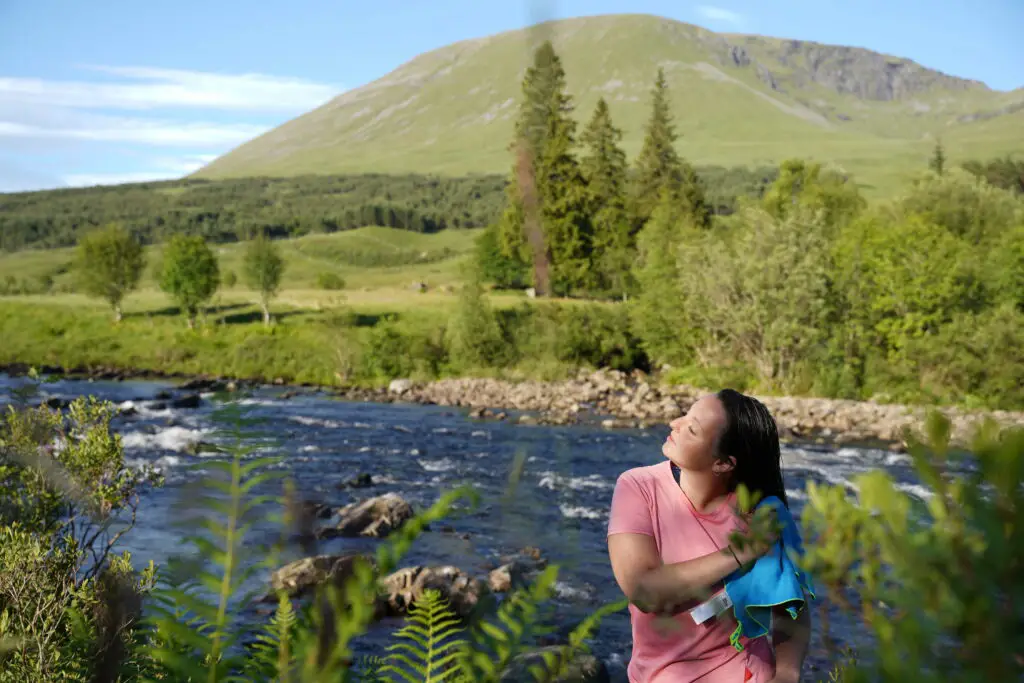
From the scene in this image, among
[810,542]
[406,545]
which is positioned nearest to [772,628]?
[810,542]

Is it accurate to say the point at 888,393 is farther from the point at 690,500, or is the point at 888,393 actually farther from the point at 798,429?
the point at 690,500

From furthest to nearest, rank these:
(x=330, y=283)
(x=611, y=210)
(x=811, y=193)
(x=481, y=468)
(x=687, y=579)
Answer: (x=330, y=283) → (x=611, y=210) → (x=811, y=193) → (x=481, y=468) → (x=687, y=579)

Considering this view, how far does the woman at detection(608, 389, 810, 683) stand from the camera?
2.62 meters

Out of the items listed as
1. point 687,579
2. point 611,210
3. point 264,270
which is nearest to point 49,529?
point 687,579

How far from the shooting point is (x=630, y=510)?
2.74 metres

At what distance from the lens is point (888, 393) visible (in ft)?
100

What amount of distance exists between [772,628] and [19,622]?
4.67 m

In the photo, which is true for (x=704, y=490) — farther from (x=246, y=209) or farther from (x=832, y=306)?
(x=246, y=209)

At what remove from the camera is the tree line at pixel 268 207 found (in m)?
138

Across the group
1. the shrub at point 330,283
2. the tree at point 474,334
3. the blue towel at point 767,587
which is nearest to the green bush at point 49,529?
the blue towel at point 767,587

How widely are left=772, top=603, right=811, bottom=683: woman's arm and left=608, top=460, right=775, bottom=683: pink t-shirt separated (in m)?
0.10

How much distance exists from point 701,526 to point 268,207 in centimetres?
17567

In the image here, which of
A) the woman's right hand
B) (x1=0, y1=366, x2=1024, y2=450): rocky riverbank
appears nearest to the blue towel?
the woman's right hand

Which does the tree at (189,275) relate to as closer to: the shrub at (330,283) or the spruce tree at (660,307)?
the shrub at (330,283)
